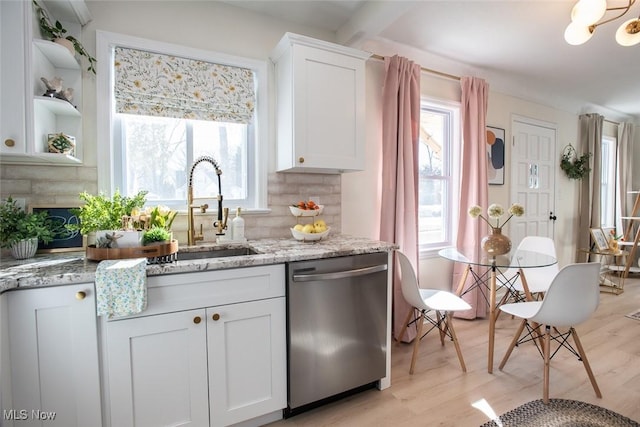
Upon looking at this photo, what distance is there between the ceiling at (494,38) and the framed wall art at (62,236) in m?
1.73

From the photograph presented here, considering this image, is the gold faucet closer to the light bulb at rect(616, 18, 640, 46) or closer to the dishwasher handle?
the dishwasher handle

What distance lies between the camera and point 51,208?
5.83 feet

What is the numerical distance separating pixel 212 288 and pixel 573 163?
17.4 feet

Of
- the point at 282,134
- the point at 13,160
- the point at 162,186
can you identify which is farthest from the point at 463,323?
the point at 13,160

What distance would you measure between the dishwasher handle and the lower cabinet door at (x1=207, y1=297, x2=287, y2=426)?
0.15 meters

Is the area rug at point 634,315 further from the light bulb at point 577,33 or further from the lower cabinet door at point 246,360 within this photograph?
the lower cabinet door at point 246,360

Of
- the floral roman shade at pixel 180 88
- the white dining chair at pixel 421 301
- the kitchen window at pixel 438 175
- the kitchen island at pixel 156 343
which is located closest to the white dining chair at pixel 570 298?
the white dining chair at pixel 421 301

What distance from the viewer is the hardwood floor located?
1.82m

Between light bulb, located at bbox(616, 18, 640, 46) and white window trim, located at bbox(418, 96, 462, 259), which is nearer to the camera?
light bulb, located at bbox(616, 18, 640, 46)

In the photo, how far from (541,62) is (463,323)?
9.19 feet

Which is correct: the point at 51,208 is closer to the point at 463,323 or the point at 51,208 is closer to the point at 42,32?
the point at 42,32

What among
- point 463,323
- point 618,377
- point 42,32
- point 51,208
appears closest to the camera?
point 42,32

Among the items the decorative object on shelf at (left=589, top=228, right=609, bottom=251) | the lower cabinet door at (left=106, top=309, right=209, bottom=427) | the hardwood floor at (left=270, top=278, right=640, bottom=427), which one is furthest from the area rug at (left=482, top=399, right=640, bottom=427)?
the decorative object on shelf at (left=589, top=228, right=609, bottom=251)

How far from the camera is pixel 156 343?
1.43m
